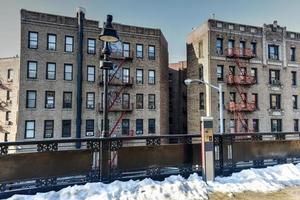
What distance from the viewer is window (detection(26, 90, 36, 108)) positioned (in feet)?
73.1

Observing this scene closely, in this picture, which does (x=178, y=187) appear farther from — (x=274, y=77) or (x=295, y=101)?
(x=295, y=101)

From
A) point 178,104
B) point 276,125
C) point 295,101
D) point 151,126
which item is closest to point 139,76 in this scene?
point 151,126

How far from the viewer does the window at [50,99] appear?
75.4ft

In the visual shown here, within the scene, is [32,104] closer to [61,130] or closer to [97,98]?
[61,130]

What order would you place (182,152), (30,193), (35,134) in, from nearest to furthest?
1. (30,193)
2. (182,152)
3. (35,134)

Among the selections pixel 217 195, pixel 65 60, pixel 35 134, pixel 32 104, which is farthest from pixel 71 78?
pixel 217 195

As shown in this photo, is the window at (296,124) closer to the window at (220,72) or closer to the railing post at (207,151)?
the window at (220,72)

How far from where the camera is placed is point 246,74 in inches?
1107

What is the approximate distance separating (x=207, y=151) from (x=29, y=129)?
1986cm

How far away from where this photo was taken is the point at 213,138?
7973 millimetres

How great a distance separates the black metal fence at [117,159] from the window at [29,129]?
16047mm

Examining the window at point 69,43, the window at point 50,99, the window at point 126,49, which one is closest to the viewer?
the window at point 50,99

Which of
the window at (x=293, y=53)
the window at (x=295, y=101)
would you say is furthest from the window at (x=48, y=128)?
the window at (x=293, y=53)

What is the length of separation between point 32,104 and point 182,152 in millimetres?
19245
